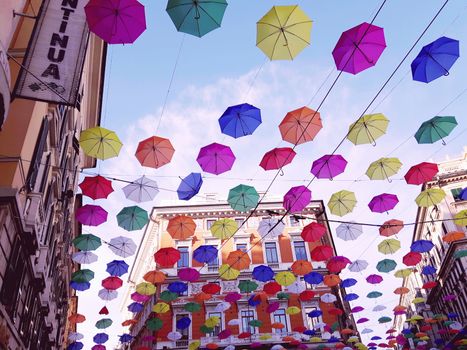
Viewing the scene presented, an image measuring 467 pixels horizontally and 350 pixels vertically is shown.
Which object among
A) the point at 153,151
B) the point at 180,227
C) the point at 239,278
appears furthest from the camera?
the point at 239,278

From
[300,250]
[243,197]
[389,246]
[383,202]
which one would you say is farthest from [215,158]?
[300,250]

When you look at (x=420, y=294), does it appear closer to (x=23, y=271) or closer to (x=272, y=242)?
(x=272, y=242)

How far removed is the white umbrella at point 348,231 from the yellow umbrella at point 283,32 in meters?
11.2

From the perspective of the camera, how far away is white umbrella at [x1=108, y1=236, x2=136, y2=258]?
17122 millimetres

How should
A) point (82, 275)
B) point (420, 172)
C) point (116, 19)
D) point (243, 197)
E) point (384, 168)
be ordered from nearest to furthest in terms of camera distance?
point (116, 19)
point (384, 168)
point (420, 172)
point (243, 197)
point (82, 275)

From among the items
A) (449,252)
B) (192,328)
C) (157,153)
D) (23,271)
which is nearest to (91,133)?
(157,153)

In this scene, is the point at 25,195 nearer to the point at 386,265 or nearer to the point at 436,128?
the point at 436,128

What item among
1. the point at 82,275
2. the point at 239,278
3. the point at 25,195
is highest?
the point at 239,278

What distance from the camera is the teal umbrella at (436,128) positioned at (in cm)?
1097

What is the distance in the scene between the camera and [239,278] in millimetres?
31172

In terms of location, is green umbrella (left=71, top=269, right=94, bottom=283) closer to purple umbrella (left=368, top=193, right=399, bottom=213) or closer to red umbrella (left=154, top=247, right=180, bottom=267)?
red umbrella (left=154, top=247, right=180, bottom=267)

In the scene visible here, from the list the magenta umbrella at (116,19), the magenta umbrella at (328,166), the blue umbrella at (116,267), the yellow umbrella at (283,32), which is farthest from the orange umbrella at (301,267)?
the magenta umbrella at (116,19)

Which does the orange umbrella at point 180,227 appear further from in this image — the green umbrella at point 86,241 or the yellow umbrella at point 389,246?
the yellow umbrella at point 389,246

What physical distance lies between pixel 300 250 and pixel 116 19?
91.4 ft
